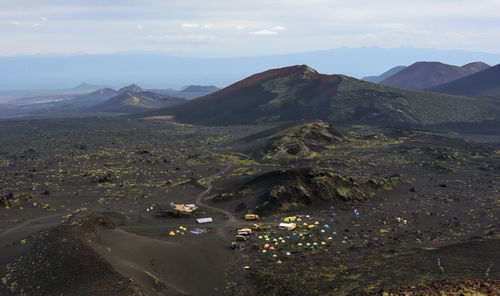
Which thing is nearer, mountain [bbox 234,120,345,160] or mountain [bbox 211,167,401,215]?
mountain [bbox 211,167,401,215]

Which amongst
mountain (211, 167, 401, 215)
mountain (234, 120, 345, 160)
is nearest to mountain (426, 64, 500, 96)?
mountain (234, 120, 345, 160)

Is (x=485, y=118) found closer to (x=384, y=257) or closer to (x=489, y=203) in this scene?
(x=489, y=203)

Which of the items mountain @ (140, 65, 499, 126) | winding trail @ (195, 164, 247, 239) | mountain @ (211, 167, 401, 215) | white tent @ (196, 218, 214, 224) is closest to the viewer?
winding trail @ (195, 164, 247, 239)

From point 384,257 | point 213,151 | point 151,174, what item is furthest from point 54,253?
point 213,151

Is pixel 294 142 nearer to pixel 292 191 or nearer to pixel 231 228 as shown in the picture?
pixel 292 191

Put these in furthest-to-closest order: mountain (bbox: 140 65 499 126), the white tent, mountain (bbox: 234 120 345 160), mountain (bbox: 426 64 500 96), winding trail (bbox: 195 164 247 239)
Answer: mountain (bbox: 426 64 500 96), mountain (bbox: 140 65 499 126), mountain (bbox: 234 120 345 160), the white tent, winding trail (bbox: 195 164 247 239)

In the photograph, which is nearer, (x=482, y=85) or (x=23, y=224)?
(x=23, y=224)

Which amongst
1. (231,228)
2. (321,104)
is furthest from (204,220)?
(321,104)

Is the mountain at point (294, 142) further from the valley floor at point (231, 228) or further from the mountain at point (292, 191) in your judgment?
the mountain at point (292, 191)

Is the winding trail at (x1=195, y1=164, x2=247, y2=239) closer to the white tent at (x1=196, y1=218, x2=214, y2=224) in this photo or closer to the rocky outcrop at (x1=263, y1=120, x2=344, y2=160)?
the white tent at (x1=196, y1=218, x2=214, y2=224)
